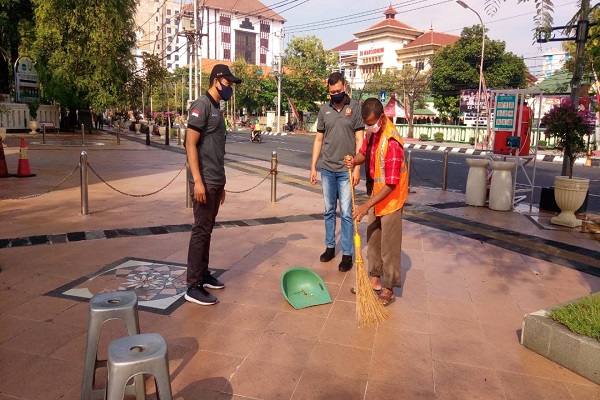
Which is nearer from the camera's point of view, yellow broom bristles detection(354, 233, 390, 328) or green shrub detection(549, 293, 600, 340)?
green shrub detection(549, 293, 600, 340)

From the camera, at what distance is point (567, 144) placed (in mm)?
8359

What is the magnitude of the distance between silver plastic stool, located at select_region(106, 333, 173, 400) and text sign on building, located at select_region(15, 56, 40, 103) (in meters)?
26.4

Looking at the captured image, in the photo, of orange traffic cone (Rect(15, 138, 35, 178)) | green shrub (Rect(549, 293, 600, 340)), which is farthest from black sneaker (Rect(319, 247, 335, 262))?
orange traffic cone (Rect(15, 138, 35, 178))

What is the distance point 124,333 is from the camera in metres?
3.44

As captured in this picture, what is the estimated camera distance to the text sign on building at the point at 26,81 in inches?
966

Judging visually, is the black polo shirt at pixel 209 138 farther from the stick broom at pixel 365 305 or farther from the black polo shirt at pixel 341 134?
the stick broom at pixel 365 305

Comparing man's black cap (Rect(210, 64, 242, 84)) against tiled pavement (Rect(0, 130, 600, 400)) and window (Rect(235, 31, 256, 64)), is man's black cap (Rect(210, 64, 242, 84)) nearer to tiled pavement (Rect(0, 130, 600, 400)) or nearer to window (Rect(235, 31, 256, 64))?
tiled pavement (Rect(0, 130, 600, 400))

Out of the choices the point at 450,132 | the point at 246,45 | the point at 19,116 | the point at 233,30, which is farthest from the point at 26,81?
the point at 246,45

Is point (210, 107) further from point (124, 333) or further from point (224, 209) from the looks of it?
point (224, 209)

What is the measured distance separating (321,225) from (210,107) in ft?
11.7

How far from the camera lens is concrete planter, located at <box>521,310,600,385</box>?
305 centimetres

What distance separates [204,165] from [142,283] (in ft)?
4.35

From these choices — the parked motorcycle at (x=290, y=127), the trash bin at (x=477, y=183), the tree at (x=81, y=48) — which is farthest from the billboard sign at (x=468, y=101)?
the trash bin at (x=477, y=183)

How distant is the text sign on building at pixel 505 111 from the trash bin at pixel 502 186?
1.59m
